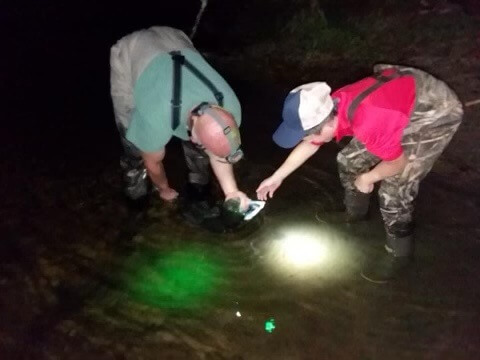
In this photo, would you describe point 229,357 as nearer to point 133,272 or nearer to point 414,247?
point 133,272

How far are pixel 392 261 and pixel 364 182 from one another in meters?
0.66

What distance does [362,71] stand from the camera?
208 inches

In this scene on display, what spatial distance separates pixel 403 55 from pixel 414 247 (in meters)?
2.36

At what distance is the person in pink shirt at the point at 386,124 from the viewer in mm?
2771

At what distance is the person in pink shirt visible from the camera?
2.77m

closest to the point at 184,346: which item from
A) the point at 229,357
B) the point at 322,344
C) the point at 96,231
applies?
the point at 229,357

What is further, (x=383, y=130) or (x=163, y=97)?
(x=163, y=97)

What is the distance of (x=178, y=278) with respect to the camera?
3607 millimetres

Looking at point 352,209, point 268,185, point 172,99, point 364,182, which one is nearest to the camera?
point 172,99

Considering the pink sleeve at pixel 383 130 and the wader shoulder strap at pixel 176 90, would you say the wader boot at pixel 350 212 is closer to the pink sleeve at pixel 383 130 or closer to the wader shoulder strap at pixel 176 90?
the pink sleeve at pixel 383 130

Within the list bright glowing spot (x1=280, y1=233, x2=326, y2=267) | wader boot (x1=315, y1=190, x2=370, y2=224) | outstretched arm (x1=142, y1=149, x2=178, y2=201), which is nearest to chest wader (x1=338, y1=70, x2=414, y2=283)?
wader boot (x1=315, y1=190, x2=370, y2=224)

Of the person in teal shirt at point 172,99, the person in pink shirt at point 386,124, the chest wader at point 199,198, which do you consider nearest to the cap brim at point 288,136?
the person in pink shirt at point 386,124

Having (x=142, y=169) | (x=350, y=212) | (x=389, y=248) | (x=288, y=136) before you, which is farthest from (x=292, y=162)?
(x=142, y=169)

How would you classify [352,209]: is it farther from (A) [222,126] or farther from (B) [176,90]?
(B) [176,90]
